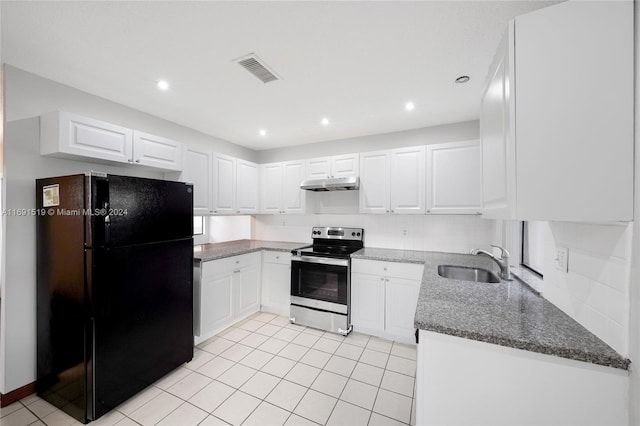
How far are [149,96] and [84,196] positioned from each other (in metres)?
1.18

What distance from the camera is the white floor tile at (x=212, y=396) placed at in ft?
6.12

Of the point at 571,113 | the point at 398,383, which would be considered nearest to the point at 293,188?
the point at 398,383

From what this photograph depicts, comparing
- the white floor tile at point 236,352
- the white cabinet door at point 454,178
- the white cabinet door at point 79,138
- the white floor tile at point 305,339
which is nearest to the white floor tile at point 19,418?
the white floor tile at point 236,352

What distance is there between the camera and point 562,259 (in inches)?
51.8

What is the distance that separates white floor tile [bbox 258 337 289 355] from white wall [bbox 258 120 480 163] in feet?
8.47

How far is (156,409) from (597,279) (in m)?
2.72

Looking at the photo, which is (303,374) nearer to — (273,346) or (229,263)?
(273,346)

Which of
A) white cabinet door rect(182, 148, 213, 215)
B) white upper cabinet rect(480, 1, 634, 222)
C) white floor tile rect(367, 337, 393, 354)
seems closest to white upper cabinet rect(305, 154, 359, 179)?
white cabinet door rect(182, 148, 213, 215)

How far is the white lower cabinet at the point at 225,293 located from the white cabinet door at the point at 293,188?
825mm

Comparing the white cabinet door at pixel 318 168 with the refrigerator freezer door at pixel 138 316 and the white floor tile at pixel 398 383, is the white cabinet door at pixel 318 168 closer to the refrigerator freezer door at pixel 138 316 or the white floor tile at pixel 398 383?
the refrigerator freezer door at pixel 138 316

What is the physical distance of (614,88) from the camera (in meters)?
0.89

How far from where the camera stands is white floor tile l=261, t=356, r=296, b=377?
2.24 m

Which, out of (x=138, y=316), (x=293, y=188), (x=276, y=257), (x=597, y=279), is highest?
(x=293, y=188)

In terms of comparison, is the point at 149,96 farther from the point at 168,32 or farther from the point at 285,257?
the point at 285,257
